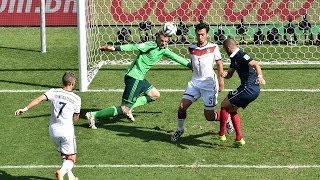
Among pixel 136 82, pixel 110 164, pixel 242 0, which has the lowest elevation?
pixel 110 164

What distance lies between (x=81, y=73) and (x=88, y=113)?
230cm

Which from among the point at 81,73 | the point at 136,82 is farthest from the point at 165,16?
the point at 136,82

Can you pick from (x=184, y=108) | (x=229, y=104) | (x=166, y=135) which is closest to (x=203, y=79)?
(x=184, y=108)

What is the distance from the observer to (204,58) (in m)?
11.7

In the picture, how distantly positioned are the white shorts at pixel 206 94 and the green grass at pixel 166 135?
59 centimetres

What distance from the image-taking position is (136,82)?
1263cm

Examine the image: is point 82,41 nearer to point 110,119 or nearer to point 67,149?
point 110,119

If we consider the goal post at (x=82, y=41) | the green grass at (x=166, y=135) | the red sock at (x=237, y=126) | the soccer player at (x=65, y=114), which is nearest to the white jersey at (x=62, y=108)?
the soccer player at (x=65, y=114)

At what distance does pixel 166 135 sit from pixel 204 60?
143 centimetres

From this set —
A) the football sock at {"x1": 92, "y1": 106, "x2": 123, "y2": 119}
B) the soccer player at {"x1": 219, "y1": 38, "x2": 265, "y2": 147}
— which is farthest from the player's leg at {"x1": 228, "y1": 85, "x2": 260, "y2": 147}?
the football sock at {"x1": 92, "y1": 106, "x2": 123, "y2": 119}

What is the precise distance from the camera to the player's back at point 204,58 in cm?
1171

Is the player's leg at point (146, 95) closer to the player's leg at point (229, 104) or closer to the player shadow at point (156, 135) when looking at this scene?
the player shadow at point (156, 135)

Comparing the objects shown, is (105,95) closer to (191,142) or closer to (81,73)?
(81,73)

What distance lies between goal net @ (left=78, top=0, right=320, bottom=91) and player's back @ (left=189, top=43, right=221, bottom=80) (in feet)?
18.4
